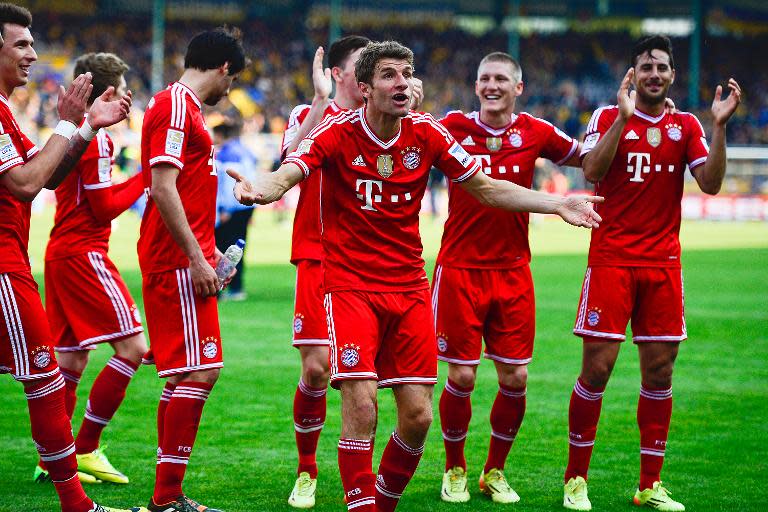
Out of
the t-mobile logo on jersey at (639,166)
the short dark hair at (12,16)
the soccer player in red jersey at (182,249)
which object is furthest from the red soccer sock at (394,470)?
the short dark hair at (12,16)

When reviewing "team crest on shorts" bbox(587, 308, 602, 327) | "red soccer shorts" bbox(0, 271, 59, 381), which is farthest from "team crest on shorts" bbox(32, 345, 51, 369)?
"team crest on shorts" bbox(587, 308, 602, 327)

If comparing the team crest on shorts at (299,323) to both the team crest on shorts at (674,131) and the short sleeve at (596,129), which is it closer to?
the short sleeve at (596,129)

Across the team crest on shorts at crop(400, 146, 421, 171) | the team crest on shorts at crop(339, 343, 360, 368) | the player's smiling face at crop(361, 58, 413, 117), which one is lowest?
the team crest on shorts at crop(339, 343, 360, 368)

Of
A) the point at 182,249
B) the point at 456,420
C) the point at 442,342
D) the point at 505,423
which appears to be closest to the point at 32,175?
the point at 182,249

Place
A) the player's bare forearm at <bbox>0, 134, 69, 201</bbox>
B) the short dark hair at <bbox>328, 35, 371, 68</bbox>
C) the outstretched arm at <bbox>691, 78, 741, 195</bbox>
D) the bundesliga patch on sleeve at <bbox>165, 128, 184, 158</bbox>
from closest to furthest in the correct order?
the player's bare forearm at <bbox>0, 134, 69, 201</bbox> → the bundesliga patch on sleeve at <bbox>165, 128, 184, 158</bbox> → the outstretched arm at <bbox>691, 78, 741, 195</bbox> → the short dark hair at <bbox>328, 35, 371, 68</bbox>

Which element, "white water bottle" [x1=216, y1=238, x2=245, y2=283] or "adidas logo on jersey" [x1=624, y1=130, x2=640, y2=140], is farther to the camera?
"adidas logo on jersey" [x1=624, y1=130, x2=640, y2=140]

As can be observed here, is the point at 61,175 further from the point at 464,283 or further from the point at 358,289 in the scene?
the point at 464,283

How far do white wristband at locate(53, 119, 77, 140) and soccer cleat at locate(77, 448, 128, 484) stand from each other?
7.83ft

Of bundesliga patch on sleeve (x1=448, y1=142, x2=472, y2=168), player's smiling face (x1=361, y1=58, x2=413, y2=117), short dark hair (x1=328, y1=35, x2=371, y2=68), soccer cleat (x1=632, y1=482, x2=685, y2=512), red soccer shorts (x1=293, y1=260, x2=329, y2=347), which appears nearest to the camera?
player's smiling face (x1=361, y1=58, x2=413, y2=117)

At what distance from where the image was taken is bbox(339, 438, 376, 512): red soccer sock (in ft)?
18.3

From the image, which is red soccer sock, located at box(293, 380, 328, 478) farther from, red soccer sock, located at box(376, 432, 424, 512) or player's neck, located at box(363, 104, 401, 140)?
player's neck, located at box(363, 104, 401, 140)

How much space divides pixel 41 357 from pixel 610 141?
3.52 metres

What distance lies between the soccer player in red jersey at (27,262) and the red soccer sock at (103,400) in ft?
4.23

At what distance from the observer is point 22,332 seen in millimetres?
5742
